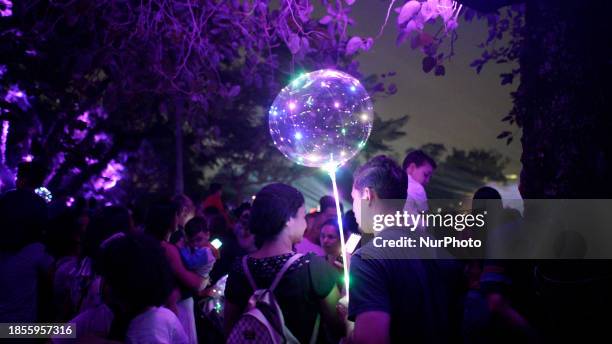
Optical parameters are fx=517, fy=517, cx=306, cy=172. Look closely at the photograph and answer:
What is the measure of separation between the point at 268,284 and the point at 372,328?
0.75 m

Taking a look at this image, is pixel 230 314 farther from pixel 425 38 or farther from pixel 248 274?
pixel 425 38

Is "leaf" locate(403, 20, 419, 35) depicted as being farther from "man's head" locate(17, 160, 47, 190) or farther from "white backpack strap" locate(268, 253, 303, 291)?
A: "man's head" locate(17, 160, 47, 190)

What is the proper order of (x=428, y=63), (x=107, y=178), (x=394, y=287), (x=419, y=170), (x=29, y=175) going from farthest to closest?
(x=107, y=178)
(x=29, y=175)
(x=419, y=170)
(x=428, y=63)
(x=394, y=287)

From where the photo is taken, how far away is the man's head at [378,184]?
250 centimetres

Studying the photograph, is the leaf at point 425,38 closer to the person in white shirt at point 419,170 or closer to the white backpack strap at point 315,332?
the person in white shirt at point 419,170

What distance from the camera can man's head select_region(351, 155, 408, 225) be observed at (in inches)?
98.6

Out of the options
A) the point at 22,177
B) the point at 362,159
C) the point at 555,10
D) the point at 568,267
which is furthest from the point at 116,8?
the point at 362,159

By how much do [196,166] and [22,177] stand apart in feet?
64.2

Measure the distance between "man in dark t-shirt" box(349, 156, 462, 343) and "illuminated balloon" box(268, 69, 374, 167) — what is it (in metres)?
1.00

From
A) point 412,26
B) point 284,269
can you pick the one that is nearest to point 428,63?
point 412,26

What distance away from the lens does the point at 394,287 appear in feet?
7.60

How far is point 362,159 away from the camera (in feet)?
109

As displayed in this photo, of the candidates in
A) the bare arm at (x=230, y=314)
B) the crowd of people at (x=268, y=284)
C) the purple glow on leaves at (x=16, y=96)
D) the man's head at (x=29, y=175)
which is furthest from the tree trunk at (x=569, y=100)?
the purple glow on leaves at (x=16, y=96)

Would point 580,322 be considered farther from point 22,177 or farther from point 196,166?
point 196,166
